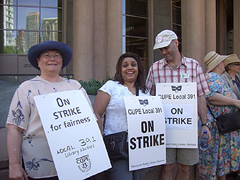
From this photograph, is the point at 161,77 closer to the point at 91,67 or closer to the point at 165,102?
the point at 165,102

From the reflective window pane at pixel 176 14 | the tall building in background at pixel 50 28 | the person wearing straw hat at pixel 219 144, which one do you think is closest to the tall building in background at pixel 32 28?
the tall building in background at pixel 50 28

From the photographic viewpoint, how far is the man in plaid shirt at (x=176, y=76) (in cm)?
293

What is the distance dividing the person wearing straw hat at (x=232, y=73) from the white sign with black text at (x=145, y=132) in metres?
1.82

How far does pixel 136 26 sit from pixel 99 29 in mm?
7322

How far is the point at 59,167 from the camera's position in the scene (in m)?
1.96

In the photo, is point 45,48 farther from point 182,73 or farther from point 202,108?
point 202,108

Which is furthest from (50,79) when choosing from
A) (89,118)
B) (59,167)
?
(59,167)

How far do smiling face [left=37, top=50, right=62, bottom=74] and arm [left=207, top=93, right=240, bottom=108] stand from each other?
7.55 feet

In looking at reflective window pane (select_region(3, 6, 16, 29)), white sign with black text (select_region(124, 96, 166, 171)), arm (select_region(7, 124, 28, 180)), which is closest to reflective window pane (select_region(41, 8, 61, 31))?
reflective window pane (select_region(3, 6, 16, 29))

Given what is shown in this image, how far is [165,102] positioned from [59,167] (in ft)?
5.14

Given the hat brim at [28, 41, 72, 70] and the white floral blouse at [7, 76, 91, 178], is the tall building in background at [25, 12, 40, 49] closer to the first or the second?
the hat brim at [28, 41, 72, 70]

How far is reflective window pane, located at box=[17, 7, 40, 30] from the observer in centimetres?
1786

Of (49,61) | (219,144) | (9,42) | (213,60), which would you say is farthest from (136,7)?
(49,61)

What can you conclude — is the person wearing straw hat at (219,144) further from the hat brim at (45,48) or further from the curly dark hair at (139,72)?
the hat brim at (45,48)
